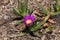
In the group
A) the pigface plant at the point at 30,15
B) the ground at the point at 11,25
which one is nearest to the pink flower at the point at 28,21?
the pigface plant at the point at 30,15

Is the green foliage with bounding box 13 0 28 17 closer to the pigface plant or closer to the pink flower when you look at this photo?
the pigface plant

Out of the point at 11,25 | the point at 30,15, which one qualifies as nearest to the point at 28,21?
the point at 30,15

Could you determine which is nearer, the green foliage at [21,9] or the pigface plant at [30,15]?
the pigface plant at [30,15]

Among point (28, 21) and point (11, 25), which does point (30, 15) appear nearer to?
point (28, 21)

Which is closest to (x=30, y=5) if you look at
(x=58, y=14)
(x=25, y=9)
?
(x=25, y=9)

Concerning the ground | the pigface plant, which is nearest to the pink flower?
the pigface plant

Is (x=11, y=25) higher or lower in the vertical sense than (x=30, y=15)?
lower

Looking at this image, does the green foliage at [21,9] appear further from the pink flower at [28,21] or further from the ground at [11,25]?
the pink flower at [28,21]

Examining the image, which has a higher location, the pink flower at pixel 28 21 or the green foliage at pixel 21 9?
the green foliage at pixel 21 9
